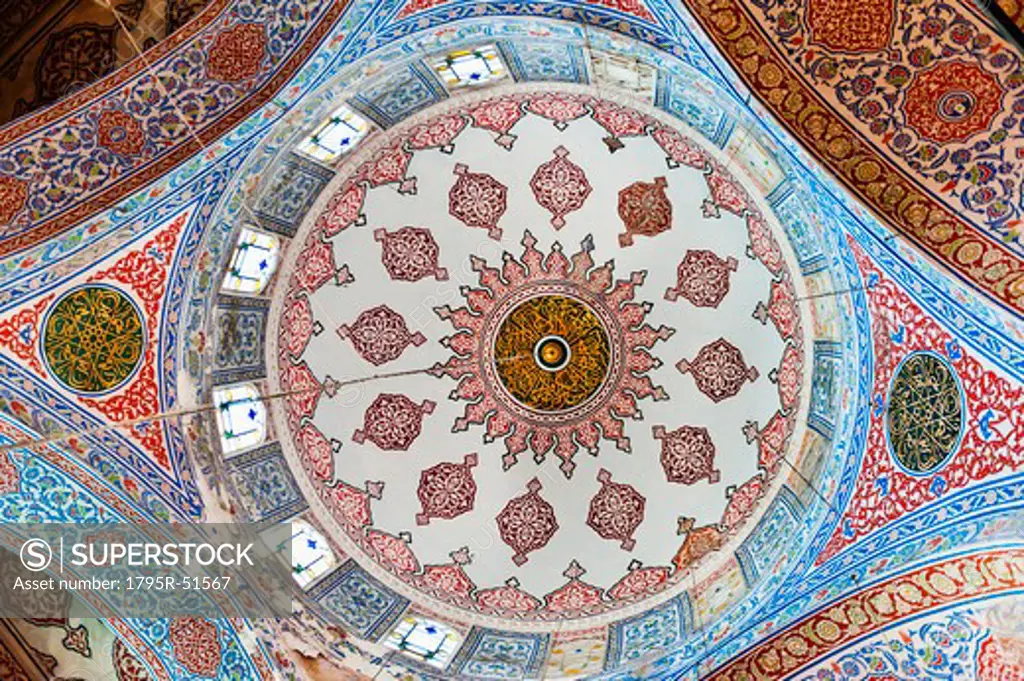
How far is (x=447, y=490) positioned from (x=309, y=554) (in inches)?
75.4

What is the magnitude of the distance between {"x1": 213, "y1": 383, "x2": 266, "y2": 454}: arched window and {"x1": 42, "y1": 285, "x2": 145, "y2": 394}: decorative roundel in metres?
1.03

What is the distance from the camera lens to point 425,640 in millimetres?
9180

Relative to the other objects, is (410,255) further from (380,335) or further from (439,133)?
A: (439,133)

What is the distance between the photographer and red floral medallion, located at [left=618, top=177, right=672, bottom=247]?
979 cm

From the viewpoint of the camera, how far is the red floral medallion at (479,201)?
33.0 ft

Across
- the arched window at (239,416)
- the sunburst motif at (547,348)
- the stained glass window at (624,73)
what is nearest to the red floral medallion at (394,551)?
the sunburst motif at (547,348)

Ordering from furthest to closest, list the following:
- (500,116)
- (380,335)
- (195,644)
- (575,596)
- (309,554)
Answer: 1. (380,335)
2. (575,596)
3. (500,116)
4. (309,554)
5. (195,644)

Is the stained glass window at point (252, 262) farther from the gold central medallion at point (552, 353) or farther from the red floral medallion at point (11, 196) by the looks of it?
the gold central medallion at point (552, 353)

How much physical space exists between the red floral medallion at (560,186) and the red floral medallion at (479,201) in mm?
445

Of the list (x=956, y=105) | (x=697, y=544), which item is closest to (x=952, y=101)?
(x=956, y=105)

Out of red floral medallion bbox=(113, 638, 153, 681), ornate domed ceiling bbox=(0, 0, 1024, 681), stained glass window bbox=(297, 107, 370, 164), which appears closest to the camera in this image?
ornate domed ceiling bbox=(0, 0, 1024, 681)

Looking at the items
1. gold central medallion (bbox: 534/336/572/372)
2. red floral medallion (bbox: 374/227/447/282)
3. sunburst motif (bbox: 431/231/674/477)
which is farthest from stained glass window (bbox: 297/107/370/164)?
gold central medallion (bbox: 534/336/572/372)

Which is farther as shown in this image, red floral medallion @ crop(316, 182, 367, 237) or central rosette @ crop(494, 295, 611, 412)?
central rosette @ crop(494, 295, 611, 412)

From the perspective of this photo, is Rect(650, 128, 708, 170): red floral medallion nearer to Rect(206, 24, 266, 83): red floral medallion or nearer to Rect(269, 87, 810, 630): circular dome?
Rect(269, 87, 810, 630): circular dome
